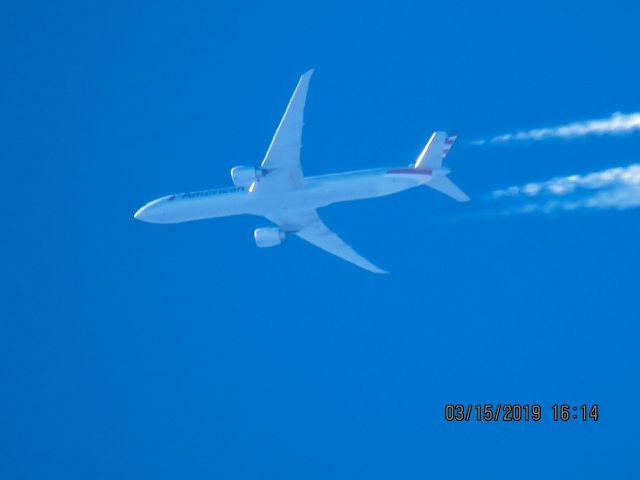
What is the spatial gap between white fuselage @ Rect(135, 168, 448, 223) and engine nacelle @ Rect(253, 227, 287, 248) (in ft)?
4.26

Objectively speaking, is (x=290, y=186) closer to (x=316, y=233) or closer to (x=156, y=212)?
(x=316, y=233)

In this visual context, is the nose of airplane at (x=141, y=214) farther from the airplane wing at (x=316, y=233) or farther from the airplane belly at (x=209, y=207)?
the airplane wing at (x=316, y=233)

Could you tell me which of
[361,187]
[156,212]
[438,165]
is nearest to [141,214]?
[156,212]

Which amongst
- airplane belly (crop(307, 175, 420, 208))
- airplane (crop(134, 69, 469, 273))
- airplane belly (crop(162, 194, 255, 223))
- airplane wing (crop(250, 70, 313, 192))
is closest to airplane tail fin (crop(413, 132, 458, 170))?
airplane (crop(134, 69, 469, 273))

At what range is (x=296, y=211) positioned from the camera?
49.3m

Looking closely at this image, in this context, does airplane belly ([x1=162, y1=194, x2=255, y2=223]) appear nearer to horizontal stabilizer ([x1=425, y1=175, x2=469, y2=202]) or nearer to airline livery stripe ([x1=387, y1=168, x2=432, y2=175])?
airline livery stripe ([x1=387, y1=168, x2=432, y2=175])

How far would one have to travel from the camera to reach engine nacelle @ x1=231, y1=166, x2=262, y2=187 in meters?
46.7

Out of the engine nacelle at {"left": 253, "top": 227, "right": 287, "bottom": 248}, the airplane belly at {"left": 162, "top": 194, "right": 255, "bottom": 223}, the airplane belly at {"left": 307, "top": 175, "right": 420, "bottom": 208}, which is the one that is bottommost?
the airplane belly at {"left": 307, "top": 175, "right": 420, "bottom": 208}

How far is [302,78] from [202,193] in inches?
325

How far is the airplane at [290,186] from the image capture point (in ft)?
150

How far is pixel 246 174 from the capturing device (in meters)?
46.7

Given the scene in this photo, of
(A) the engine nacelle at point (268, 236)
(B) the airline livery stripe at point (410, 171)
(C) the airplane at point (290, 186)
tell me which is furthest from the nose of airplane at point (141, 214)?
(B) the airline livery stripe at point (410, 171)

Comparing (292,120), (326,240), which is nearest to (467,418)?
(326,240)

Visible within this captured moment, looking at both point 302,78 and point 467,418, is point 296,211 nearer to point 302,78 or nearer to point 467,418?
point 302,78
